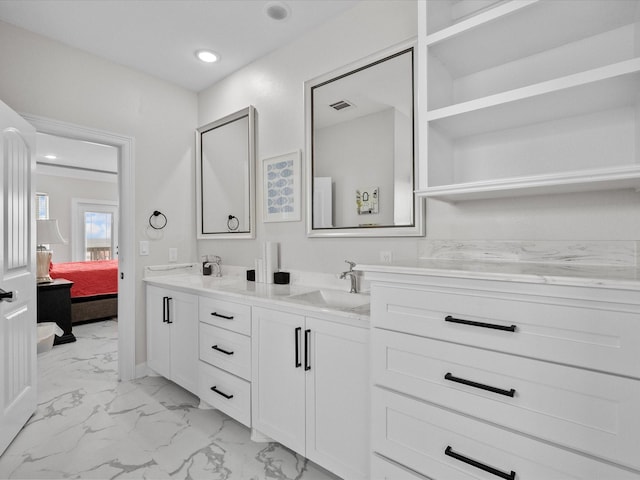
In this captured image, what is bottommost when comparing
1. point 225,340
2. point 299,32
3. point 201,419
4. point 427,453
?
point 201,419

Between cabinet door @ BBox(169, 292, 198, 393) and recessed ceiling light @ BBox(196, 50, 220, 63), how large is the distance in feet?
6.20

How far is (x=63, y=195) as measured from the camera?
6.82m

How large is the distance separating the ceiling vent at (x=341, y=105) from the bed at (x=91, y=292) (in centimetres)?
446

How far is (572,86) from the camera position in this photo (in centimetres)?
114

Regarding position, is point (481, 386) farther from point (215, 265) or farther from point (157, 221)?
point (157, 221)

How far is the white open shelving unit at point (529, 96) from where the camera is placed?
119cm

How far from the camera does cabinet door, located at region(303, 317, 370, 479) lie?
1429 millimetres

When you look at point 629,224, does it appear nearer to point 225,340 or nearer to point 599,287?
point 599,287

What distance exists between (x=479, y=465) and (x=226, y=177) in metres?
2.67

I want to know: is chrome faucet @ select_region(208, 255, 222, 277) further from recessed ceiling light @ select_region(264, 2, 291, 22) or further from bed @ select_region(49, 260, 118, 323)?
bed @ select_region(49, 260, 118, 323)

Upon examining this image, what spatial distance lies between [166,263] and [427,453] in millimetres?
2660

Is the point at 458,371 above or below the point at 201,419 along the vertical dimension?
above

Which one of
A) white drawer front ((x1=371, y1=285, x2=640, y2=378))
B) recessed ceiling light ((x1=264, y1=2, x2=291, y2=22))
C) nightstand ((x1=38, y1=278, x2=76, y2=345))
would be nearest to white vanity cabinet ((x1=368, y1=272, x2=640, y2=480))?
white drawer front ((x1=371, y1=285, x2=640, y2=378))

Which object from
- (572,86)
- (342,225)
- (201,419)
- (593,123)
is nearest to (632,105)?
(593,123)
